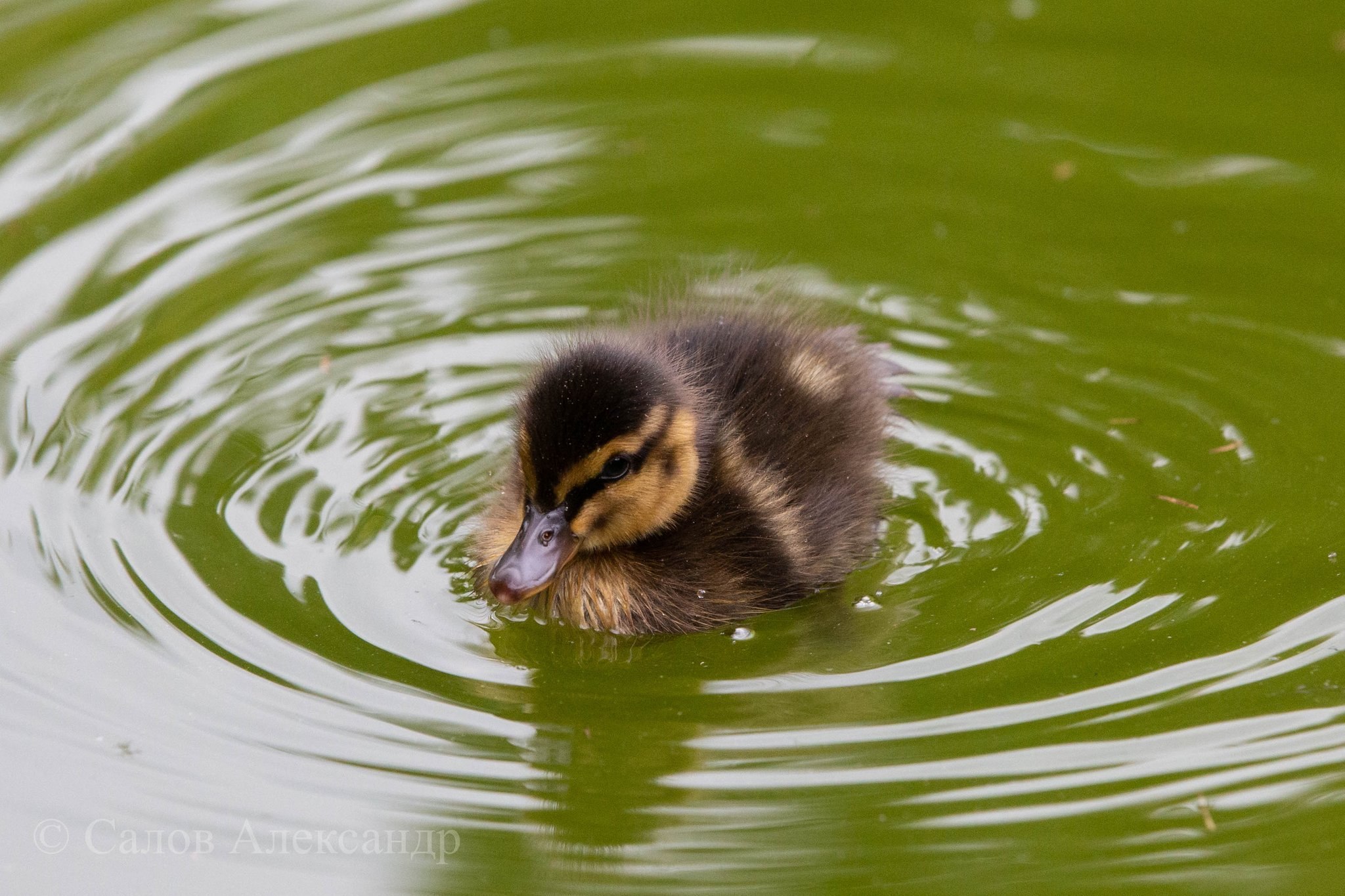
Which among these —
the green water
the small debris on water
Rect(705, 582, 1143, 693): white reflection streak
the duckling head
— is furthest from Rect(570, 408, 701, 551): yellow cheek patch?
the small debris on water

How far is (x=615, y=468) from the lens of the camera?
12.8 ft

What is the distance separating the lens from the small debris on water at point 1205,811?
3135 mm

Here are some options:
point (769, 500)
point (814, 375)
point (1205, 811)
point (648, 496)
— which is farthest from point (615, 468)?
point (1205, 811)

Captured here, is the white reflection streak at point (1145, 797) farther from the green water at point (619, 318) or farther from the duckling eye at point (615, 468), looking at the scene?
the duckling eye at point (615, 468)

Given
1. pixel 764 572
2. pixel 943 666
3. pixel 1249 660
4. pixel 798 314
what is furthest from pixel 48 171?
pixel 1249 660

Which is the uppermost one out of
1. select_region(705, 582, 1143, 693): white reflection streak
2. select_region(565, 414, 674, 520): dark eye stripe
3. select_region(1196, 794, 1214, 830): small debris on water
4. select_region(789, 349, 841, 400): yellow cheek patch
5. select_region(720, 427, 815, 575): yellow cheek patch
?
select_region(565, 414, 674, 520): dark eye stripe

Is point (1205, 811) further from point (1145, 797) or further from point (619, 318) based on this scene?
point (619, 318)

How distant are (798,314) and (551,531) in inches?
46.0

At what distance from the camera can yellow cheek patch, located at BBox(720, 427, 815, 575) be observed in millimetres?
4160

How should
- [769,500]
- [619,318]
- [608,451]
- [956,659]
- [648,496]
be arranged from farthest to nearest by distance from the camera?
[619,318] < [769,500] < [648,496] < [608,451] < [956,659]

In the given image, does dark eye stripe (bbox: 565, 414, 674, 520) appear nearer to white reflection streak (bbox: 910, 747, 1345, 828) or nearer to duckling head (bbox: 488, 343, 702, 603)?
duckling head (bbox: 488, 343, 702, 603)

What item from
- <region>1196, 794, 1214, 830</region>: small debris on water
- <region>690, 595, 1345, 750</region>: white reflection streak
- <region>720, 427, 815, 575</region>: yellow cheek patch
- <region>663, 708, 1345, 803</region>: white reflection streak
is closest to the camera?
<region>1196, 794, 1214, 830</region>: small debris on water

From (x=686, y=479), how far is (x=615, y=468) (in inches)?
9.0

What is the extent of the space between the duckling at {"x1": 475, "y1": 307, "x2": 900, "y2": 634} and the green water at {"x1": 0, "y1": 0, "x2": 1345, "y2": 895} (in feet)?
0.35
